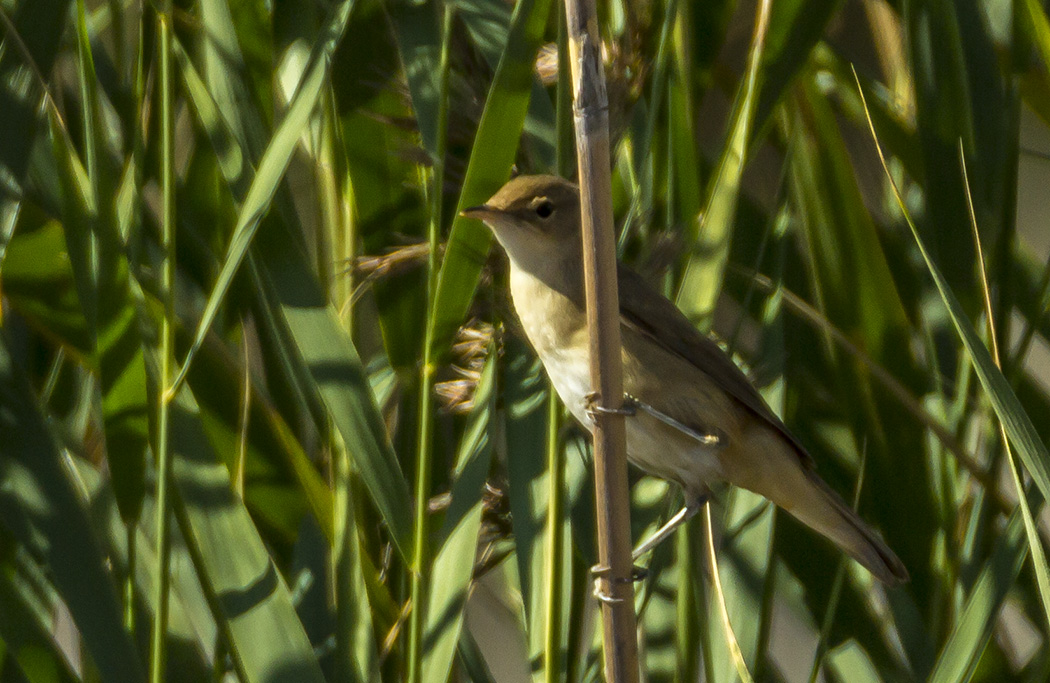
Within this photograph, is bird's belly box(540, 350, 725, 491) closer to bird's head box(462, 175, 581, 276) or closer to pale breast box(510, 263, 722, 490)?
pale breast box(510, 263, 722, 490)

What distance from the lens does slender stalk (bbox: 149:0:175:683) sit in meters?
1.06

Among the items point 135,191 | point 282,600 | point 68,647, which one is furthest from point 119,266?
point 68,647

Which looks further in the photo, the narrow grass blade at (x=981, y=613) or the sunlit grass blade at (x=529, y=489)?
the sunlit grass blade at (x=529, y=489)

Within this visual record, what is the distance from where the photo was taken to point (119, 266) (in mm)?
1197

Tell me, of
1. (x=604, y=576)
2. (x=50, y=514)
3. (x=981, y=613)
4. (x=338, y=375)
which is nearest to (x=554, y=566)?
(x=604, y=576)

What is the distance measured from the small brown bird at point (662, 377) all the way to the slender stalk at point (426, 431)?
0.14 meters

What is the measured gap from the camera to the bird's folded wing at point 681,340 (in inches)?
55.2

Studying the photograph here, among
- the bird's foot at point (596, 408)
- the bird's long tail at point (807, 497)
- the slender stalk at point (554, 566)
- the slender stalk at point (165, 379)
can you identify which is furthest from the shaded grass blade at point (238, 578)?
the bird's long tail at point (807, 497)

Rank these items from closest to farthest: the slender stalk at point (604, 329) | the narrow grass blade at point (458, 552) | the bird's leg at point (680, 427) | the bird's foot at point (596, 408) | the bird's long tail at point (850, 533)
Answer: the slender stalk at point (604, 329), the bird's foot at point (596, 408), the narrow grass blade at point (458, 552), the bird's long tail at point (850, 533), the bird's leg at point (680, 427)

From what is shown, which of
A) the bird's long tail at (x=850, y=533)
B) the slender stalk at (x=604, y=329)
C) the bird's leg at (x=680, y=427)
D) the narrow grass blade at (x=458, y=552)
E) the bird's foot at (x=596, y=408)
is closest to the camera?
the slender stalk at (x=604, y=329)

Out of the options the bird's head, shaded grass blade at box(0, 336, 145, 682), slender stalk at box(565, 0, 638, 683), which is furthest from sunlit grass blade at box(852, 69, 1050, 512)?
shaded grass blade at box(0, 336, 145, 682)

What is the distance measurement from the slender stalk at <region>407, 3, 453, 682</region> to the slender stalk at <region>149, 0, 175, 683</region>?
24cm

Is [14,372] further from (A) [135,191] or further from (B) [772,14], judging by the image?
(B) [772,14]

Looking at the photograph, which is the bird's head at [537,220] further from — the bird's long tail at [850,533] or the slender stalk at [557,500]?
the bird's long tail at [850,533]
